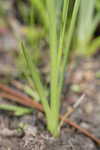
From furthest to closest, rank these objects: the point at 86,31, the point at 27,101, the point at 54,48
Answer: the point at 86,31, the point at 27,101, the point at 54,48

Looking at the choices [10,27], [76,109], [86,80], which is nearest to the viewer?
[76,109]

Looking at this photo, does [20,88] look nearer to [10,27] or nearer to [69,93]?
[69,93]

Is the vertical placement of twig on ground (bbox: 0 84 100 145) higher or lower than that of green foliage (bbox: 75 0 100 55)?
lower

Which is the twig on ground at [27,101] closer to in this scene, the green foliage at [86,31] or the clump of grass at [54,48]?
the clump of grass at [54,48]

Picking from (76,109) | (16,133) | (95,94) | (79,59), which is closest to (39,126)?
(16,133)

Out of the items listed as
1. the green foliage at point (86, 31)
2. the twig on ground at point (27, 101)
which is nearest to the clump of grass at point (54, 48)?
the twig on ground at point (27, 101)

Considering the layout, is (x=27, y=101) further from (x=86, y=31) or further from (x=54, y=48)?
(x=86, y=31)

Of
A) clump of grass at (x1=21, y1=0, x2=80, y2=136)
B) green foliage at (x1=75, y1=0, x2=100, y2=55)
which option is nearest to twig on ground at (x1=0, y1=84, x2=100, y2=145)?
clump of grass at (x1=21, y1=0, x2=80, y2=136)

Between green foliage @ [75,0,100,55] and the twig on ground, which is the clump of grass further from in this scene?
green foliage @ [75,0,100,55]

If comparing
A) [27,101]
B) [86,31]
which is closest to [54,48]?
[27,101]

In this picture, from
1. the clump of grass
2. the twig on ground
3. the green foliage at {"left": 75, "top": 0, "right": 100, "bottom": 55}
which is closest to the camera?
the clump of grass

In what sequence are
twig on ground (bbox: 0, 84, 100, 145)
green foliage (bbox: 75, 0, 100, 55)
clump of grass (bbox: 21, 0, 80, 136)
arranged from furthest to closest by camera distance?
green foliage (bbox: 75, 0, 100, 55) < twig on ground (bbox: 0, 84, 100, 145) < clump of grass (bbox: 21, 0, 80, 136)
